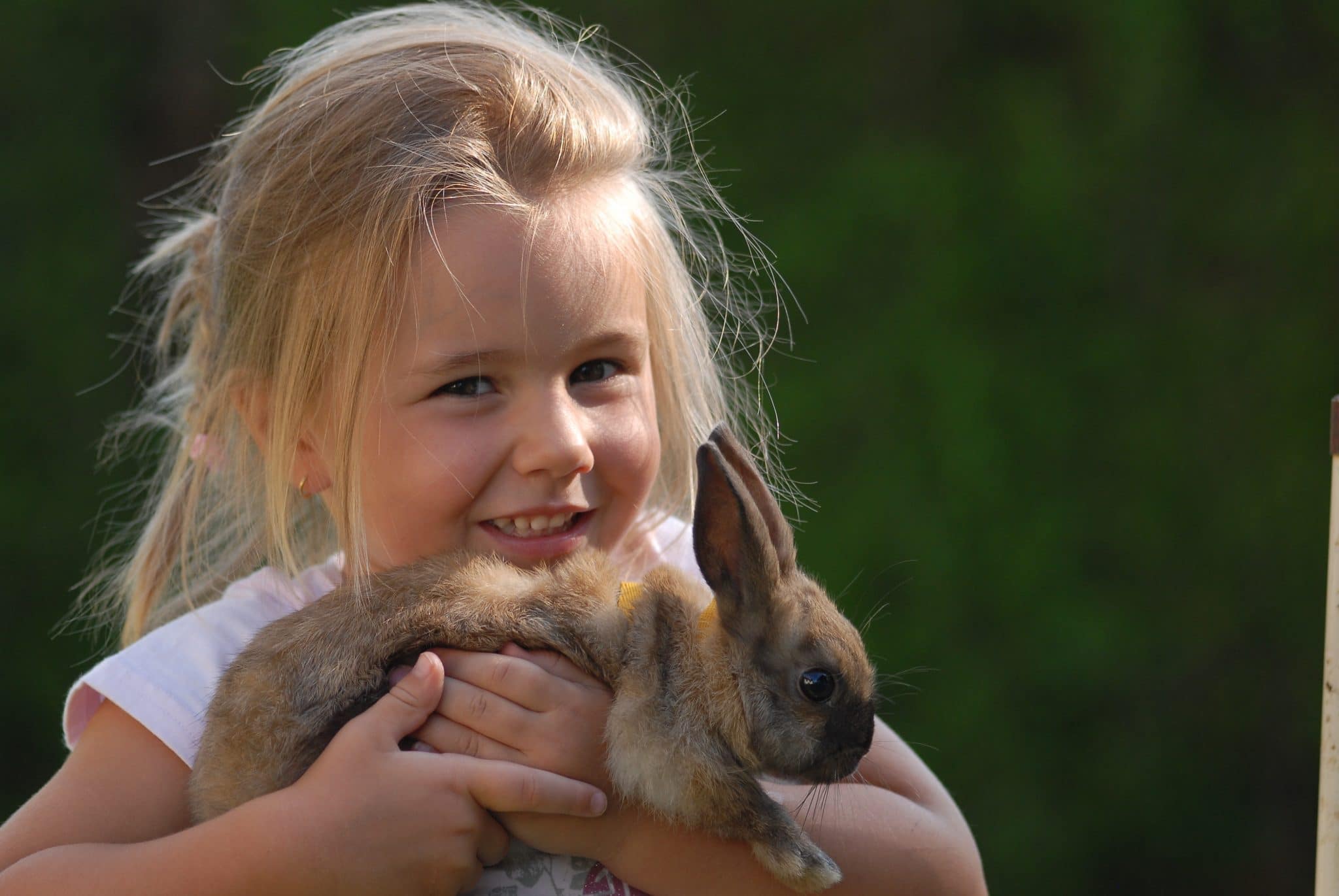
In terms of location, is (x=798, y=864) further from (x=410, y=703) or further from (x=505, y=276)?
(x=505, y=276)

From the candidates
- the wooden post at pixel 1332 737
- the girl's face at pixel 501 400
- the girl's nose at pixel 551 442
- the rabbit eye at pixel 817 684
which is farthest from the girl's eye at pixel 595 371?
the wooden post at pixel 1332 737

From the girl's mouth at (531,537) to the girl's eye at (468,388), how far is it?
0.25 metres

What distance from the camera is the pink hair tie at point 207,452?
113 inches

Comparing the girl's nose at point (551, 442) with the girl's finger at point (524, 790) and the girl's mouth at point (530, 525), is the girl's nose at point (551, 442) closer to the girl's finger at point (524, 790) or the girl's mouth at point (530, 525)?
the girl's mouth at point (530, 525)

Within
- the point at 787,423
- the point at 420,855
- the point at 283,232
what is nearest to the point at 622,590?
the point at 420,855

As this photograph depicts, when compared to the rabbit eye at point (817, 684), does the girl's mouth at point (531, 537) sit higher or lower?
lower

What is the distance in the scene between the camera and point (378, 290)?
2506 millimetres

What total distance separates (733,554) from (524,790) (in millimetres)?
536

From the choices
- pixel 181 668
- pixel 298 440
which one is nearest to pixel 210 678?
pixel 181 668

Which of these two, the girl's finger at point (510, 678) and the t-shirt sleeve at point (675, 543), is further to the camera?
the t-shirt sleeve at point (675, 543)

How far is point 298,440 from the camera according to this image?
272 cm

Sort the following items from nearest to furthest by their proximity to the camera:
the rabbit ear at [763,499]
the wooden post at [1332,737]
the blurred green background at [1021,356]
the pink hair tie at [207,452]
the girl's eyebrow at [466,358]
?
the wooden post at [1332,737] < the rabbit ear at [763,499] < the girl's eyebrow at [466,358] < the pink hair tie at [207,452] < the blurred green background at [1021,356]

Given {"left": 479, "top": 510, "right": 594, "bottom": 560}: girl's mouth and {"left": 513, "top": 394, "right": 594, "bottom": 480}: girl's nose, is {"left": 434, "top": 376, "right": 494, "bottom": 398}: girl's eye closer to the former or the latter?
{"left": 513, "top": 394, "right": 594, "bottom": 480}: girl's nose

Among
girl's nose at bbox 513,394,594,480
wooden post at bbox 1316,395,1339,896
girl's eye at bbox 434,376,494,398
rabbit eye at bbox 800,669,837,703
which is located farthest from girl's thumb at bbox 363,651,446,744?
wooden post at bbox 1316,395,1339,896
